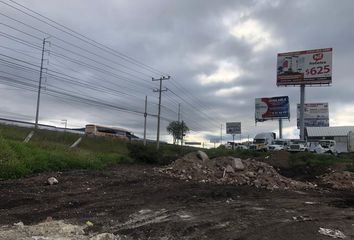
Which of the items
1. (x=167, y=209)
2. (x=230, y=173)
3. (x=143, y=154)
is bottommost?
(x=167, y=209)

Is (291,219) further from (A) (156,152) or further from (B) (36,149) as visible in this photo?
(A) (156,152)

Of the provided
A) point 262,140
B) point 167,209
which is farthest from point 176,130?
point 167,209

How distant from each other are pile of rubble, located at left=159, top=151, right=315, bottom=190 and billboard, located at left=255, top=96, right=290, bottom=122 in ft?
183

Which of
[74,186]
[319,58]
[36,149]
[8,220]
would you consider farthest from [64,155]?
[319,58]

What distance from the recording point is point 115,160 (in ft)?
95.1

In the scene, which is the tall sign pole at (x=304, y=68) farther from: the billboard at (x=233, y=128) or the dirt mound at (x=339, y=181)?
the dirt mound at (x=339, y=181)

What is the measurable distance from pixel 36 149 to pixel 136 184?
20.9ft

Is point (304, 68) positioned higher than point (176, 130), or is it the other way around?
point (304, 68)

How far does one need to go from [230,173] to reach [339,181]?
7.57 metres

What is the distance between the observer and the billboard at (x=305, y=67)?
2549 inches

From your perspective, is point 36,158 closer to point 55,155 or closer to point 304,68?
point 55,155

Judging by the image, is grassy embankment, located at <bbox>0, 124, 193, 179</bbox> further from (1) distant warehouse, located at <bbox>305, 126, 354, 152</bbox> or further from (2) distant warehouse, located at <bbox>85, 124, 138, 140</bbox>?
(1) distant warehouse, located at <bbox>305, 126, 354, 152</bbox>

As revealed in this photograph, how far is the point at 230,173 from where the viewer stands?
79.0 feet

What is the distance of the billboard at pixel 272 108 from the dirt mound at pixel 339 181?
52.0 meters
